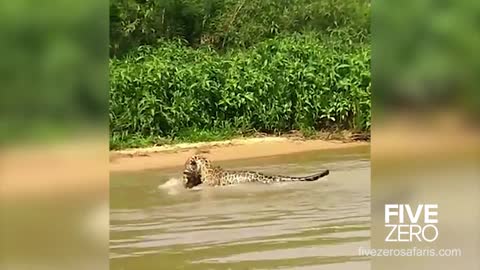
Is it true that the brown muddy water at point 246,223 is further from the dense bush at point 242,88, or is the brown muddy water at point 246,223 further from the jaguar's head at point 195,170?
the dense bush at point 242,88

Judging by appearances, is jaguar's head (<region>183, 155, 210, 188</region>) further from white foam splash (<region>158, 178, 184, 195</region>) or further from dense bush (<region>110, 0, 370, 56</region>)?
dense bush (<region>110, 0, 370, 56</region>)

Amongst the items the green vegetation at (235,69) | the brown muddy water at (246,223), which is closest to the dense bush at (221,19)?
the green vegetation at (235,69)

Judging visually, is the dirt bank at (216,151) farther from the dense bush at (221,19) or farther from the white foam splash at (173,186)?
the dense bush at (221,19)

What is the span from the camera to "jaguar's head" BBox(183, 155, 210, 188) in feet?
11.6

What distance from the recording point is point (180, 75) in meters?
3.56

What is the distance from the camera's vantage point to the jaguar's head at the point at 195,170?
354cm

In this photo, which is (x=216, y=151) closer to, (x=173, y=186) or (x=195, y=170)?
(x=195, y=170)

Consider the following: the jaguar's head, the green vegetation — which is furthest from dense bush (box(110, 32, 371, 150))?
the jaguar's head

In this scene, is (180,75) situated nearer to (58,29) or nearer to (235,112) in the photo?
(235,112)

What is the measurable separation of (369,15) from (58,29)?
137 centimetres

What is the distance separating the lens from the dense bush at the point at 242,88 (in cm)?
354

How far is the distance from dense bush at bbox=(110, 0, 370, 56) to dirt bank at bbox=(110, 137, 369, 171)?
17.7 inches

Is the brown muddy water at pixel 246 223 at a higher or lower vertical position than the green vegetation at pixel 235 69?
lower

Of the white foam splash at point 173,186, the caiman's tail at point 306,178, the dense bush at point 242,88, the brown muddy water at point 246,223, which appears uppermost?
the dense bush at point 242,88
